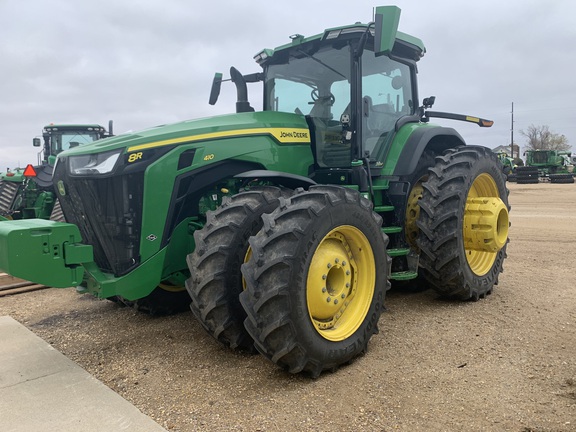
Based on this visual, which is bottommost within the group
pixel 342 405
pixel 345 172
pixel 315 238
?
pixel 342 405

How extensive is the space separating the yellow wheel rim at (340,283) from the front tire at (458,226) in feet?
3.84

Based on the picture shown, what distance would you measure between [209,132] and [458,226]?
8.15ft

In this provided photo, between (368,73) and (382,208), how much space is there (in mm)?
1334

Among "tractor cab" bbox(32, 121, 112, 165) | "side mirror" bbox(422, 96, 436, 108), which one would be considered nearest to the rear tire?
"side mirror" bbox(422, 96, 436, 108)

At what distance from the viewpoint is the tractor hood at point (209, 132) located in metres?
3.57

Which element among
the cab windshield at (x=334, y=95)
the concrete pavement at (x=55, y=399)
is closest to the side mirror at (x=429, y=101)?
the cab windshield at (x=334, y=95)

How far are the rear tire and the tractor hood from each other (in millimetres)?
643

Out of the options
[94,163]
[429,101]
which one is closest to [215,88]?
[94,163]

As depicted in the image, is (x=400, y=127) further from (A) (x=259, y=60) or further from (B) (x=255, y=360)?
(B) (x=255, y=360)

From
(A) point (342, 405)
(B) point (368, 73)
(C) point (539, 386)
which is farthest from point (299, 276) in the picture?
(B) point (368, 73)

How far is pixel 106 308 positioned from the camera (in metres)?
5.12

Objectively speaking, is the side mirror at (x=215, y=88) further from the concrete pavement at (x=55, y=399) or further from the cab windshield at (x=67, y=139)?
the cab windshield at (x=67, y=139)

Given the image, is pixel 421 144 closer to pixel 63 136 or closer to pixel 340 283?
pixel 340 283

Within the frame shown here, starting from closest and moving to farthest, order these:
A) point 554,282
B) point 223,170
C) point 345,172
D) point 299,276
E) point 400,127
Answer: point 299,276, point 223,170, point 345,172, point 400,127, point 554,282
